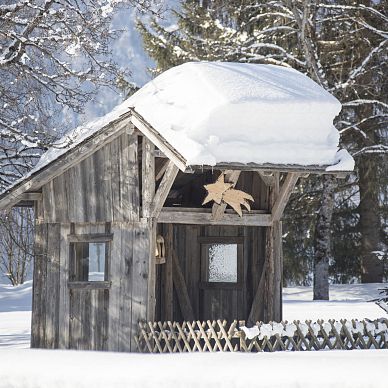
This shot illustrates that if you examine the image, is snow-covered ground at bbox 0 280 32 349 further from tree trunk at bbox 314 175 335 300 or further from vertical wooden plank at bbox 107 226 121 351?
tree trunk at bbox 314 175 335 300

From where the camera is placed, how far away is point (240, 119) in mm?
16266

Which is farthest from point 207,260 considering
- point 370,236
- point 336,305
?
point 370,236

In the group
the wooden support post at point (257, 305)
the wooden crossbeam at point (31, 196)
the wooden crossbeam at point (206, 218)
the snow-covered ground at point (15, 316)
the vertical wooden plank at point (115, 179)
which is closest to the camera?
the vertical wooden plank at point (115, 179)

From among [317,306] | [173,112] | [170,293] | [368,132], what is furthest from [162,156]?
[368,132]

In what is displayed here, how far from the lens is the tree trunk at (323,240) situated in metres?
27.2

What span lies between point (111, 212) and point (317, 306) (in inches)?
338

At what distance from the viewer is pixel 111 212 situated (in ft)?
57.2

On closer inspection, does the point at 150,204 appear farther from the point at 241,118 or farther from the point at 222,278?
the point at 222,278

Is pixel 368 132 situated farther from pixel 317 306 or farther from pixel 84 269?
pixel 84 269

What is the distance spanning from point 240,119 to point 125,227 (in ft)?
9.79

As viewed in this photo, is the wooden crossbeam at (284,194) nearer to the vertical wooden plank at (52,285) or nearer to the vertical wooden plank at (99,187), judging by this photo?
the vertical wooden plank at (99,187)

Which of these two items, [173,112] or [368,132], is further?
[368,132]

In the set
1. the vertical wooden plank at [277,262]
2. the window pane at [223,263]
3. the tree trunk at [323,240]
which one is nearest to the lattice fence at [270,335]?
the vertical wooden plank at [277,262]

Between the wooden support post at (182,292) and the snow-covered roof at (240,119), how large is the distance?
3.86m
